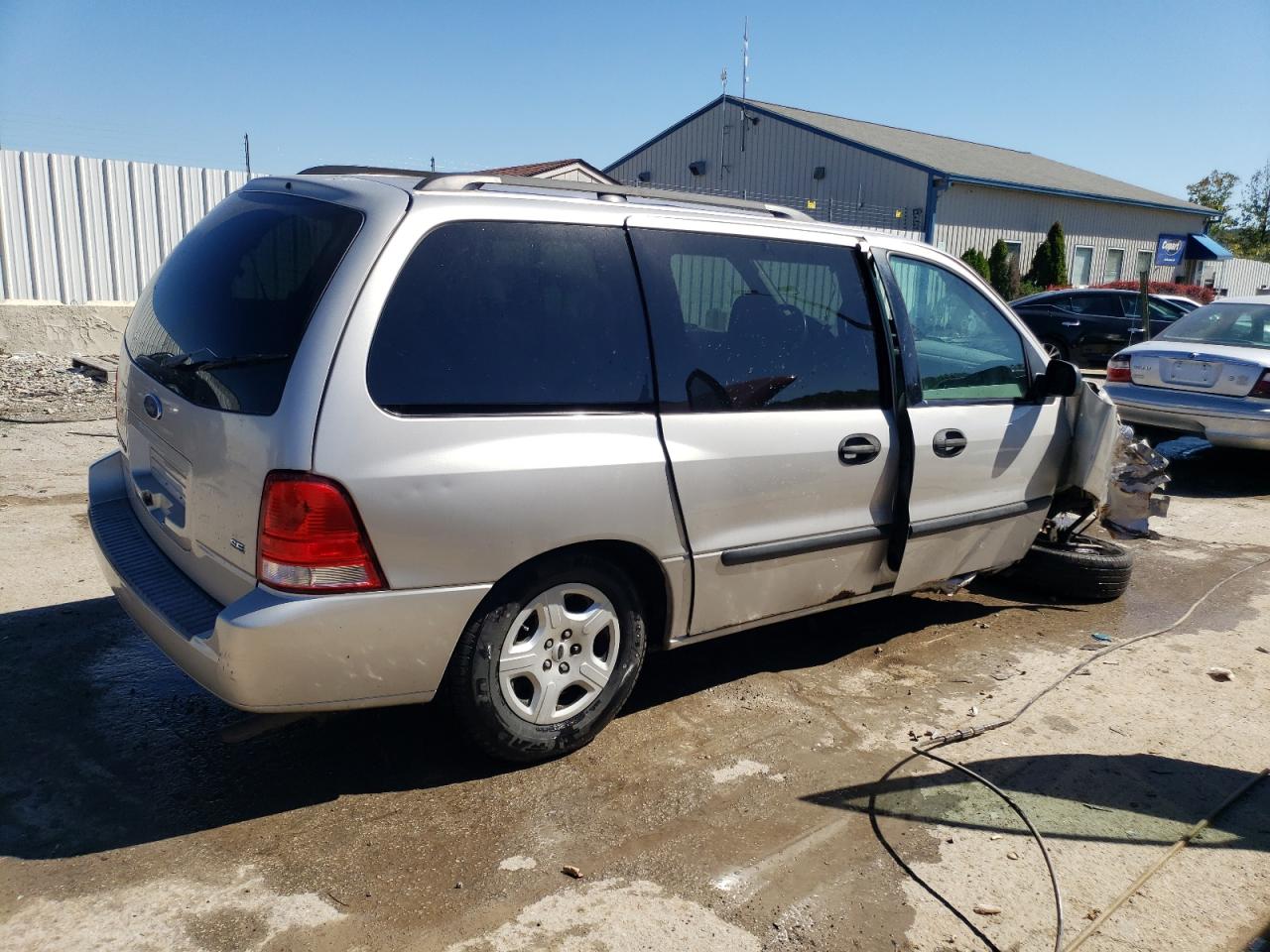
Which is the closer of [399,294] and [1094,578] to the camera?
[399,294]

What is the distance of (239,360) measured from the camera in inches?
116

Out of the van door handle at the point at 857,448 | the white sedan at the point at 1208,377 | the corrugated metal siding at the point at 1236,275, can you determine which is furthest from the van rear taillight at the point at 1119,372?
the corrugated metal siding at the point at 1236,275

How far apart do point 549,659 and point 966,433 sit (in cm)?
220

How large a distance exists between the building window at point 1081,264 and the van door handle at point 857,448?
108 feet

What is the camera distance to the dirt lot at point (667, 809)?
2.69 metres

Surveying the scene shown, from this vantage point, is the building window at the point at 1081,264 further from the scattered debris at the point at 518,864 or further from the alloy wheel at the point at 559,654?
the scattered debris at the point at 518,864

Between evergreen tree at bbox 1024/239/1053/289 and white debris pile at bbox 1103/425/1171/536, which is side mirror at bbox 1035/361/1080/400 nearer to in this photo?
white debris pile at bbox 1103/425/1171/536

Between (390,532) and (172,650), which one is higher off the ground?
(390,532)

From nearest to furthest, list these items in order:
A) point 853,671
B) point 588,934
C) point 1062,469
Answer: point 588,934 < point 853,671 < point 1062,469

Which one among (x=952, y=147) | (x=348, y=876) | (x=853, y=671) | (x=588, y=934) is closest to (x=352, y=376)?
(x=348, y=876)

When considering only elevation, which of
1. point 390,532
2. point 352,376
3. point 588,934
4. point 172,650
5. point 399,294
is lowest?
point 588,934

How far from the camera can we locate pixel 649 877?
2881mm

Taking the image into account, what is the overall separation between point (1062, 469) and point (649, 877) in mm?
3288

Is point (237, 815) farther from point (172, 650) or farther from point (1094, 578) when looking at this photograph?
point (1094, 578)
